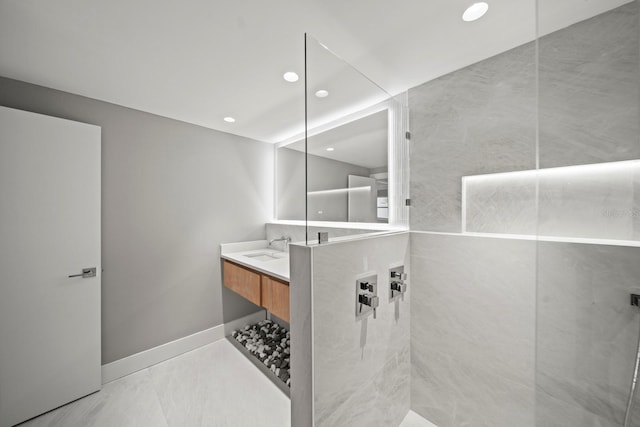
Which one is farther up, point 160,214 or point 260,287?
point 160,214

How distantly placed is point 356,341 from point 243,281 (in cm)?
140

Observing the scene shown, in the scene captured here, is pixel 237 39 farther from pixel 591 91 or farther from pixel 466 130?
pixel 591 91

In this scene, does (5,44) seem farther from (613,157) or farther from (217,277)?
(613,157)

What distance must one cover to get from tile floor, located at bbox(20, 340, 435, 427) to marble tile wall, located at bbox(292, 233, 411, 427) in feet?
1.40

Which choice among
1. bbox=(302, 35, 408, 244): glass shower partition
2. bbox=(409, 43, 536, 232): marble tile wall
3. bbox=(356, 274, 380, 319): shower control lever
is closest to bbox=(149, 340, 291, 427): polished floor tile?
bbox=(356, 274, 380, 319): shower control lever

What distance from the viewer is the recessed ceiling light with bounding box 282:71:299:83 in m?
1.62

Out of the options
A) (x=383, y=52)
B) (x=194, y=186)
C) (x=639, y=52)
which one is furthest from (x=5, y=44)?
(x=639, y=52)

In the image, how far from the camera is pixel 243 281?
2.28 m

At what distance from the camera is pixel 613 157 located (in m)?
0.86

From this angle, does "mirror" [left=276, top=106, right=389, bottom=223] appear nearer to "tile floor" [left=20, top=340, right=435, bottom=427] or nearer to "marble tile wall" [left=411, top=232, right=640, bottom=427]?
"marble tile wall" [left=411, top=232, right=640, bottom=427]

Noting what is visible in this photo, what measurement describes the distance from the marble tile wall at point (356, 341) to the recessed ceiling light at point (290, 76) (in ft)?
4.14

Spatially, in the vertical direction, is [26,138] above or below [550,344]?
above

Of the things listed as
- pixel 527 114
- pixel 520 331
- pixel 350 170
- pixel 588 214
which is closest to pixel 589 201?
pixel 588 214

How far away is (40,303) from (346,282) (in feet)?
7.23
